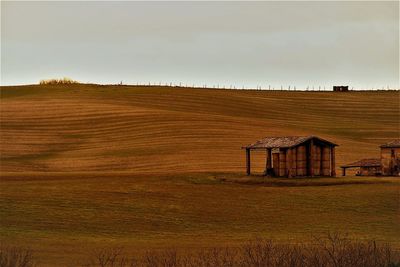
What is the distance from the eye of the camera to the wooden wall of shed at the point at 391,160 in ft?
250

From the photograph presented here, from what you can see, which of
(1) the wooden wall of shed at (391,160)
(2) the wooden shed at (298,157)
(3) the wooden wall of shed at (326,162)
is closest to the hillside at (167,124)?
(2) the wooden shed at (298,157)

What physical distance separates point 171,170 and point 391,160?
53.5 feet

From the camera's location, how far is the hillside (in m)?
87.1

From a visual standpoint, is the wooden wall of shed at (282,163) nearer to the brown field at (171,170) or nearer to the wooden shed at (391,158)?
the brown field at (171,170)

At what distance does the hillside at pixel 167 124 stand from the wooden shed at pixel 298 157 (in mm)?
4949

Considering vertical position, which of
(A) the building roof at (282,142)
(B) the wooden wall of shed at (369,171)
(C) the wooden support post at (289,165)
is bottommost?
(B) the wooden wall of shed at (369,171)

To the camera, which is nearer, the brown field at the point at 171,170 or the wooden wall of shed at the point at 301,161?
the brown field at the point at 171,170

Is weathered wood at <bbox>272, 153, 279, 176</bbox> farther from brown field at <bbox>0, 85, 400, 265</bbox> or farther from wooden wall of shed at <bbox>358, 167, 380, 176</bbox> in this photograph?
wooden wall of shed at <bbox>358, 167, 380, 176</bbox>

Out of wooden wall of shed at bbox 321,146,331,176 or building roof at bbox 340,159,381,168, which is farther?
building roof at bbox 340,159,381,168

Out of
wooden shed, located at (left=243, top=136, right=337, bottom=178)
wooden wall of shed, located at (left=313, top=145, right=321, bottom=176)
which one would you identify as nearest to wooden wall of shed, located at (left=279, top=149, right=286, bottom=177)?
wooden shed, located at (left=243, top=136, right=337, bottom=178)

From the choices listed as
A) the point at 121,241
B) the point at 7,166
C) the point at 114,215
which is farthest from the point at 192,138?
the point at 121,241

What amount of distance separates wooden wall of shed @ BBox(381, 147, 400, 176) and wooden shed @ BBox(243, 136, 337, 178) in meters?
5.09

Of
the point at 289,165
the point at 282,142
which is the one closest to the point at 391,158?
the point at 282,142

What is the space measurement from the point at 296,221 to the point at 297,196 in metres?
7.55
